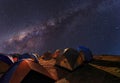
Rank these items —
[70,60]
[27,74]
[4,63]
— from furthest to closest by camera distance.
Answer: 1. [4,63]
2. [70,60]
3. [27,74]

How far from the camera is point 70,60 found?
13.3 meters

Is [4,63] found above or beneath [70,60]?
above

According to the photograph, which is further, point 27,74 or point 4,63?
point 4,63

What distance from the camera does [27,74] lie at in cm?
1045

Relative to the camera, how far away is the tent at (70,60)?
1303cm

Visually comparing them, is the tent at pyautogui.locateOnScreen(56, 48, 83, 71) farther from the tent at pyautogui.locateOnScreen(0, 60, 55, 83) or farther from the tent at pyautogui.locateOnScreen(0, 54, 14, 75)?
the tent at pyautogui.locateOnScreen(0, 54, 14, 75)

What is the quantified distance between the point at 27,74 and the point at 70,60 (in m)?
3.73

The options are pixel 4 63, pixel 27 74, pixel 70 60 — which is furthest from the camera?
pixel 4 63

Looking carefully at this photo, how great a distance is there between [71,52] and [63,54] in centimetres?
57

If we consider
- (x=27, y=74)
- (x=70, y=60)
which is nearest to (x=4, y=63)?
(x=27, y=74)

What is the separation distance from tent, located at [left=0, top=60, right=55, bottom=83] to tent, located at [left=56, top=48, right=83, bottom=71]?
2.45 metres

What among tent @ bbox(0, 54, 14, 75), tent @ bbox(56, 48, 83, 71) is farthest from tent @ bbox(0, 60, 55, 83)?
tent @ bbox(0, 54, 14, 75)

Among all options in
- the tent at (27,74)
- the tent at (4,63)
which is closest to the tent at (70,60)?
the tent at (27,74)

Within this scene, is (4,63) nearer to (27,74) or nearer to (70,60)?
(27,74)
